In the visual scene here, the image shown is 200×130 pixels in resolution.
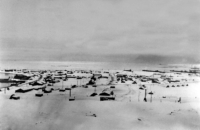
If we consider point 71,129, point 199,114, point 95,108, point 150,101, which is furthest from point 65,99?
point 199,114

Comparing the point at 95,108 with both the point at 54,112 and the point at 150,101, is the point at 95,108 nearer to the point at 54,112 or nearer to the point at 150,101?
the point at 54,112

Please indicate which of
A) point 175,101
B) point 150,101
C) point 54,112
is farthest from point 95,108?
point 175,101

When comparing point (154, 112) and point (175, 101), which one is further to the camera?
point (175, 101)

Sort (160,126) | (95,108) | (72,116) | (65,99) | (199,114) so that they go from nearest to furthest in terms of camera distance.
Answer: (160,126) → (72,116) → (199,114) → (95,108) → (65,99)

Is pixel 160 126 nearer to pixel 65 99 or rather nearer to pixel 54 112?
pixel 54 112

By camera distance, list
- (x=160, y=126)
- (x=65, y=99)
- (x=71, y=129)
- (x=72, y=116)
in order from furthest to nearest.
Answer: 1. (x=65, y=99)
2. (x=72, y=116)
3. (x=160, y=126)
4. (x=71, y=129)

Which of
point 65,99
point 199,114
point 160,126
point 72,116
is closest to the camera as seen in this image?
point 160,126

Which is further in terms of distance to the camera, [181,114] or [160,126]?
[181,114]

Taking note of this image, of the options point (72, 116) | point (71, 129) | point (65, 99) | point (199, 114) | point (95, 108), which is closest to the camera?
point (71, 129)
